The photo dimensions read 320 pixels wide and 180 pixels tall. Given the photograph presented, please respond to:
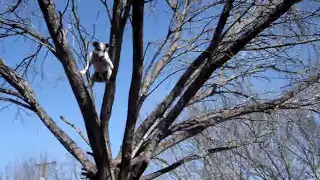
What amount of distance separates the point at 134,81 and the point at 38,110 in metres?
1.91

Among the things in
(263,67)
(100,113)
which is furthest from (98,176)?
(263,67)

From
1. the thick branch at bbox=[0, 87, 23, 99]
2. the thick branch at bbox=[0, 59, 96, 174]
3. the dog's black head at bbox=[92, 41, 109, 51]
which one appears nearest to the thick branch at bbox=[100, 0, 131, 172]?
the dog's black head at bbox=[92, 41, 109, 51]

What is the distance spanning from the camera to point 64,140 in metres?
6.05

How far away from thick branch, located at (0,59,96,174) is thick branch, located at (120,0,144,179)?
0.73 metres

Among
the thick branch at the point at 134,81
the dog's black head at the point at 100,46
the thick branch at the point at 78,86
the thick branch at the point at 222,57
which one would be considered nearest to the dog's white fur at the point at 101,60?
the dog's black head at the point at 100,46

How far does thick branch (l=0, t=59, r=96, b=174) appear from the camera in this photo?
5.96 meters

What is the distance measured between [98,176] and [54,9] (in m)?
2.46

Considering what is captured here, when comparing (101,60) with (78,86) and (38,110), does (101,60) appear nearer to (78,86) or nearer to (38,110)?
(78,86)

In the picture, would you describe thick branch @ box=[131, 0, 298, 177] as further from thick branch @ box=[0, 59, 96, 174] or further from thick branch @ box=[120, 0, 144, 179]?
thick branch @ box=[0, 59, 96, 174]

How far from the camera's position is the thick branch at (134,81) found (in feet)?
15.8

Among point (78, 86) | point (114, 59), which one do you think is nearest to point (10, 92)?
point (78, 86)

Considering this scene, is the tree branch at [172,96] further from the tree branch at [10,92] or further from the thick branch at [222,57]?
the tree branch at [10,92]

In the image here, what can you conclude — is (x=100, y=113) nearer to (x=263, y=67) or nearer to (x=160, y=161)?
(x=160, y=161)

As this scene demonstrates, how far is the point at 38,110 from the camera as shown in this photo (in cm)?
618
